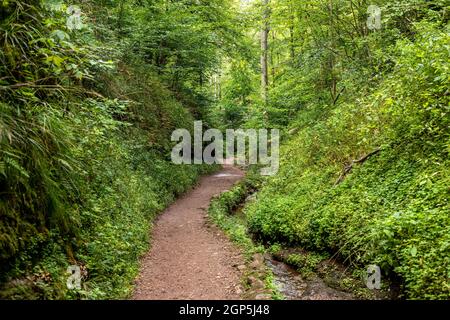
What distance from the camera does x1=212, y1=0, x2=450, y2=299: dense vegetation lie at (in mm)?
5652

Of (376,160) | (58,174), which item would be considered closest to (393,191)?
(376,160)

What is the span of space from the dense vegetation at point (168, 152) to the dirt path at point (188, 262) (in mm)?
454

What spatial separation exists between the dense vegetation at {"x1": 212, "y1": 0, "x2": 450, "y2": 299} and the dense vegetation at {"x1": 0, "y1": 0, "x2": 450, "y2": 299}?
4cm

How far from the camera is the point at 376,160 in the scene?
859cm

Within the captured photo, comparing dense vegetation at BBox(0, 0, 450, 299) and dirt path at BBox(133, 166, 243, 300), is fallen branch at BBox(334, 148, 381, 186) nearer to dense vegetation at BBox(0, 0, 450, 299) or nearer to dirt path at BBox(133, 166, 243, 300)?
dense vegetation at BBox(0, 0, 450, 299)

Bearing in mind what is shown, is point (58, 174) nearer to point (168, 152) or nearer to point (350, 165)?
point (350, 165)

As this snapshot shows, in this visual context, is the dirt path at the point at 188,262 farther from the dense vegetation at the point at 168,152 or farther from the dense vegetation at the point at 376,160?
the dense vegetation at the point at 376,160

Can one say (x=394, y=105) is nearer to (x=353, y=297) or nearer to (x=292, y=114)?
(x=353, y=297)

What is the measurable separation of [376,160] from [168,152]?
384 inches

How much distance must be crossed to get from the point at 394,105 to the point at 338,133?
345cm

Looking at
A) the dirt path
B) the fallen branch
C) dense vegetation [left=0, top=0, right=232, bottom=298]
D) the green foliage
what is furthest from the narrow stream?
dense vegetation [left=0, top=0, right=232, bottom=298]

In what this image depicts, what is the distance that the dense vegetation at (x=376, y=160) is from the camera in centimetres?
565

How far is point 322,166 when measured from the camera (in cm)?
1095
